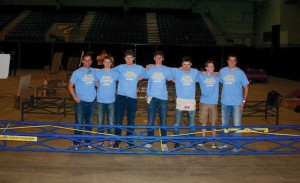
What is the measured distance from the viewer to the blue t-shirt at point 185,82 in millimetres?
6930

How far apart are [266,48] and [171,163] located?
2316 cm

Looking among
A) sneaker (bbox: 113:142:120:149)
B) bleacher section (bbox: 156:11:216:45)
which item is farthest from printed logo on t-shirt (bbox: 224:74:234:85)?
bleacher section (bbox: 156:11:216:45)

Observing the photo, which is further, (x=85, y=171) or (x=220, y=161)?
(x=220, y=161)

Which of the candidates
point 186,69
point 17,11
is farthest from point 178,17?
point 186,69

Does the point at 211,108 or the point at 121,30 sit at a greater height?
the point at 121,30

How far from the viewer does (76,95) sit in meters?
6.82

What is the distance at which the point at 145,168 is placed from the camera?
5.84 metres

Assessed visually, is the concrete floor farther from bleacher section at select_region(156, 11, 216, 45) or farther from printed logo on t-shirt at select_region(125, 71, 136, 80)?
bleacher section at select_region(156, 11, 216, 45)

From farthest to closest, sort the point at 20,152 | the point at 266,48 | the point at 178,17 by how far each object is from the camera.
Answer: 1. the point at 178,17
2. the point at 266,48
3. the point at 20,152

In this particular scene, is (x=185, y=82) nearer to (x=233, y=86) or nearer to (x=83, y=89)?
(x=233, y=86)

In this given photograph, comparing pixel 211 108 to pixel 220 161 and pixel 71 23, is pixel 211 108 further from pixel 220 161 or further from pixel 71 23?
pixel 71 23

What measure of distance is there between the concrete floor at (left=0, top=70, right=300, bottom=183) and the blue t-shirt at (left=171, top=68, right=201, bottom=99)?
3.89 feet

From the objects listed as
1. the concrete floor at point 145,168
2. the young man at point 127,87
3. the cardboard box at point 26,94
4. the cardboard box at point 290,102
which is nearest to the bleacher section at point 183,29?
the cardboard box at point 290,102

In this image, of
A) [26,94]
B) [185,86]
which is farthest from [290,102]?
[26,94]
